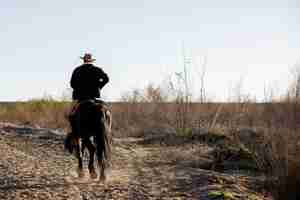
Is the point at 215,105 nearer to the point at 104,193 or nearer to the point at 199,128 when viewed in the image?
the point at 199,128

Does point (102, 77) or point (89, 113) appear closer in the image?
point (89, 113)

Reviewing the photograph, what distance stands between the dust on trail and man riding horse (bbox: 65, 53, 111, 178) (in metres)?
0.54

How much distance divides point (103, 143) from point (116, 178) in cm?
113

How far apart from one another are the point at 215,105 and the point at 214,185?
1313 cm

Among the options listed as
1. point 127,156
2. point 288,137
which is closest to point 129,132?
point 127,156

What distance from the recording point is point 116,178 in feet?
36.0

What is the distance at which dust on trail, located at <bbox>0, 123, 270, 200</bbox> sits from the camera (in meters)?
9.46

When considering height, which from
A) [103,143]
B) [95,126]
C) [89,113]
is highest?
[89,113]

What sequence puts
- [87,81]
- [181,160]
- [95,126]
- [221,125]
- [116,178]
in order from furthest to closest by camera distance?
[221,125], [181,160], [116,178], [87,81], [95,126]

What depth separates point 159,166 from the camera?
42.7ft

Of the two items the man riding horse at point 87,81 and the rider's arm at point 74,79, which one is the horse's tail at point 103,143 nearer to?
the man riding horse at point 87,81

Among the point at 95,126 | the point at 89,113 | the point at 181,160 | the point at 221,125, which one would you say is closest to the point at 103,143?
the point at 95,126

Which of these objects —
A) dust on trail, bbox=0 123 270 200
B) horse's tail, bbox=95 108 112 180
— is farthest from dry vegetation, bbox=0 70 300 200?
horse's tail, bbox=95 108 112 180

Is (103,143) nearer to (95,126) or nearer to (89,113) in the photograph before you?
(95,126)
